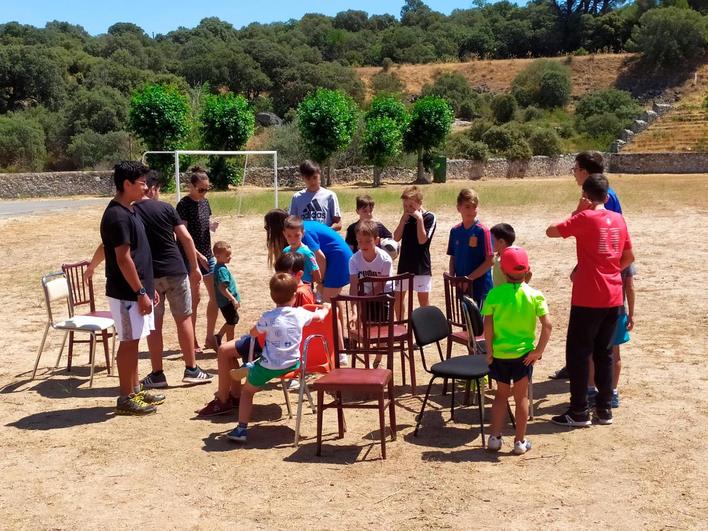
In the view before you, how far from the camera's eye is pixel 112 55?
75250 mm

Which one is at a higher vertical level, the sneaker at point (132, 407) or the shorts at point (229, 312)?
the shorts at point (229, 312)

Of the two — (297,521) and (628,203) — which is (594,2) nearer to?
(628,203)

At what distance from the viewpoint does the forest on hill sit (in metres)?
47.1

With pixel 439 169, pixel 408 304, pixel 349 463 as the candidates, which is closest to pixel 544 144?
pixel 439 169

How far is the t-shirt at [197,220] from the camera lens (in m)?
7.48

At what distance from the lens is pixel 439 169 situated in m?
40.1

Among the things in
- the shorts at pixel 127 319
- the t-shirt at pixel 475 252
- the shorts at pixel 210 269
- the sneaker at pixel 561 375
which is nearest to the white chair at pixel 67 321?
the shorts at pixel 127 319

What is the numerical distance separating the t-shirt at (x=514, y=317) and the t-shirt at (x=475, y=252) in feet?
4.55

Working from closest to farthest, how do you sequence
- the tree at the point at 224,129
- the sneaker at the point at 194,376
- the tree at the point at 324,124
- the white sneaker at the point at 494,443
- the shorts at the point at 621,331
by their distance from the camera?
1. the white sneaker at the point at 494,443
2. the shorts at the point at 621,331
3. the sneaker at the point at 194,376
4. the tree at the point at 224,129
5. the tree at the point at 324,124

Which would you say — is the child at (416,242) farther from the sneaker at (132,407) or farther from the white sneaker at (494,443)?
the sneaker at (132,407)

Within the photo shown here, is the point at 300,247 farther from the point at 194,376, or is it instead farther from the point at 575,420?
the point at 575,420

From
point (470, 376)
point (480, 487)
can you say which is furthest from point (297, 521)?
point (470, 376)

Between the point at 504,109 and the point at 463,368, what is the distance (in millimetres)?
63833

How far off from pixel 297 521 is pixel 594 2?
119694mm
